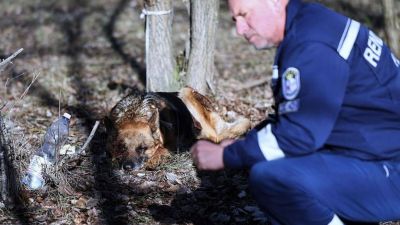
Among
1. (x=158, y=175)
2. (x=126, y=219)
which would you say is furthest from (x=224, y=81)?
(x=126, y=219)

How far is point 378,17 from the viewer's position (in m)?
11.6

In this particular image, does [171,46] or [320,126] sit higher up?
[320,126]

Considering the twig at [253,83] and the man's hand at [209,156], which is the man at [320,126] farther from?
the twig at [253,83]

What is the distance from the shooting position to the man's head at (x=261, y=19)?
10.9 ft

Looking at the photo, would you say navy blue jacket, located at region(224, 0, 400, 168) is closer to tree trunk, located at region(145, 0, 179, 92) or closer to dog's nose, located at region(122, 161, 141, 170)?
dog's nose, located at region(122, 161, 141, 170)

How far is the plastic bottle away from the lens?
4.86 m

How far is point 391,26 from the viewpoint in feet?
27.6

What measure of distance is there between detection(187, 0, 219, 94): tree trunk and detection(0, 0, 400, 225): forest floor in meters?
0.32

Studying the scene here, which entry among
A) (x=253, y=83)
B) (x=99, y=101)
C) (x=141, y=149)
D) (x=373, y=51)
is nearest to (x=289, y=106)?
(x=373, y=51)

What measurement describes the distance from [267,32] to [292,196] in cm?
83

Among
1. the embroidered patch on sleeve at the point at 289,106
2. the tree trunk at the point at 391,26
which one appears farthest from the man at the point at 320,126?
the tree trunk at the point at 391,26

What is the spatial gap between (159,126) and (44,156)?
1002mm

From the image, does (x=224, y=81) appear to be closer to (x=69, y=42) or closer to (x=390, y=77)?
(x=69, y=42)

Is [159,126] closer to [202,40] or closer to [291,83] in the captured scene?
[202,40]
